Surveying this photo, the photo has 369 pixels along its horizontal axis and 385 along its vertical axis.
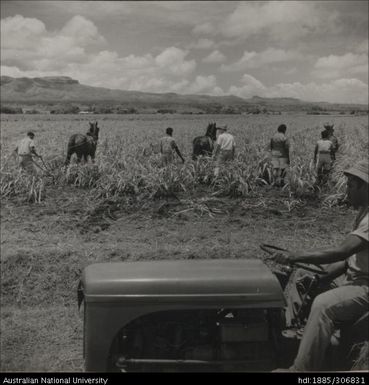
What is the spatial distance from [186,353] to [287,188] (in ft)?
27.4

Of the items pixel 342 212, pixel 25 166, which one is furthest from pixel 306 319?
pixel 25 166

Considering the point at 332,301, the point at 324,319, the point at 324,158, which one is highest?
the point at 324,158

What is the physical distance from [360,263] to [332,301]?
0.35 m

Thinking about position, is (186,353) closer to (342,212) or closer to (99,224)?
(99,224)

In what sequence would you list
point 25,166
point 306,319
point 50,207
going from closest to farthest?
point 306,319
point 50,207
point 25,166

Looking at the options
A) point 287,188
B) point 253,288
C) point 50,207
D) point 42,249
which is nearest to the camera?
point 253,288

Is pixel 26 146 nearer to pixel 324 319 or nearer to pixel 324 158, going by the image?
pixel 324 158

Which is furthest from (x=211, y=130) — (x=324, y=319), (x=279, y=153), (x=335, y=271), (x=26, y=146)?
(x=324, y=319)

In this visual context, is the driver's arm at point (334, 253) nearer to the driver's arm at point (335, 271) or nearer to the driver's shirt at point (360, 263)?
the driver's shirt at point (360, 263)

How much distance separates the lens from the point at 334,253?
11.5 ft

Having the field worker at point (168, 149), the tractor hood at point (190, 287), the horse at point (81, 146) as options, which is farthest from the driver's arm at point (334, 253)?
the horse at point (81, 146)

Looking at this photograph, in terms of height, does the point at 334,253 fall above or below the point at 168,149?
below

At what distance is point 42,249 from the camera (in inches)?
337

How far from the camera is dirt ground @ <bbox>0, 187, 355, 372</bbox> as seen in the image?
6.11m
